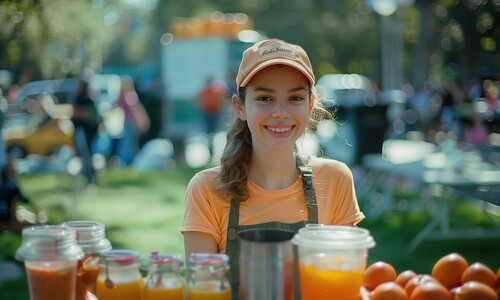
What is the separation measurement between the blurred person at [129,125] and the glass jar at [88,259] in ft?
40.7

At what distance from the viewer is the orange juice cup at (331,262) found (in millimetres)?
1810

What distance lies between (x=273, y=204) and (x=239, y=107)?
396mm

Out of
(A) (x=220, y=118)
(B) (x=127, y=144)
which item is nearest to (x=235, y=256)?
(B) (x=127, y=144)

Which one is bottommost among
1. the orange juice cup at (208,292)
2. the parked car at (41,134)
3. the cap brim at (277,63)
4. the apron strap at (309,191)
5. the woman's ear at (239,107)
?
the orange juice cup at (208,292)

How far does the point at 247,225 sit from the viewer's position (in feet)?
7.79

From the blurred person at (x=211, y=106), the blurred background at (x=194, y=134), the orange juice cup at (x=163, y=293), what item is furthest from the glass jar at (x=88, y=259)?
the blurred person at (x=211, y=106)

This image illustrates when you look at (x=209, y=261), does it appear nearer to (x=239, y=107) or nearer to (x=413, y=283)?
(x=413, y=283)

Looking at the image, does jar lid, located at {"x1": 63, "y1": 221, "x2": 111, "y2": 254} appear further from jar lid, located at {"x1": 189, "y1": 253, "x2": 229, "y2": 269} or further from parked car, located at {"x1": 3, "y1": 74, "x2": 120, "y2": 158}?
parked car, located at {"x1": 3, "y1": 74, "x2": 120, "y2": 158}

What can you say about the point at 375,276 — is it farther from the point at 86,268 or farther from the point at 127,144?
the point at 127,144

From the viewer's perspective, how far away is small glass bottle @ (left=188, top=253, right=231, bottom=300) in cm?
175

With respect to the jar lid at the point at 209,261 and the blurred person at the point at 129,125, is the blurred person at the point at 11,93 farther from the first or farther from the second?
the jar lid at the point at 209,261

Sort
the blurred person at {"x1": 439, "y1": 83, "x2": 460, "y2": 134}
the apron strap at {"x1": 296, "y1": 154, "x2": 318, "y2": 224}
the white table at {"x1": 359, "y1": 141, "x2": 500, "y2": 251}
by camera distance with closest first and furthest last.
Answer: the apron strap at {"x1": 296, "y1": 154, "x2": 318, "y2": 224} < the white table at {"x1": 359, "y1": 141, "x2": 500, "y2": 251} < the blurred person at {"x1": 439, "y1": 83, "x2": 460, "y2": 134}

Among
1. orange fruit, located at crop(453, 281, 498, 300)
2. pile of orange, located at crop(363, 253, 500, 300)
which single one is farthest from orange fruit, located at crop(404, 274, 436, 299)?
orange fruit, located at crop(453, 281, 498, 300)

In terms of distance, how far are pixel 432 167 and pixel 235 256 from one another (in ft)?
17.1
